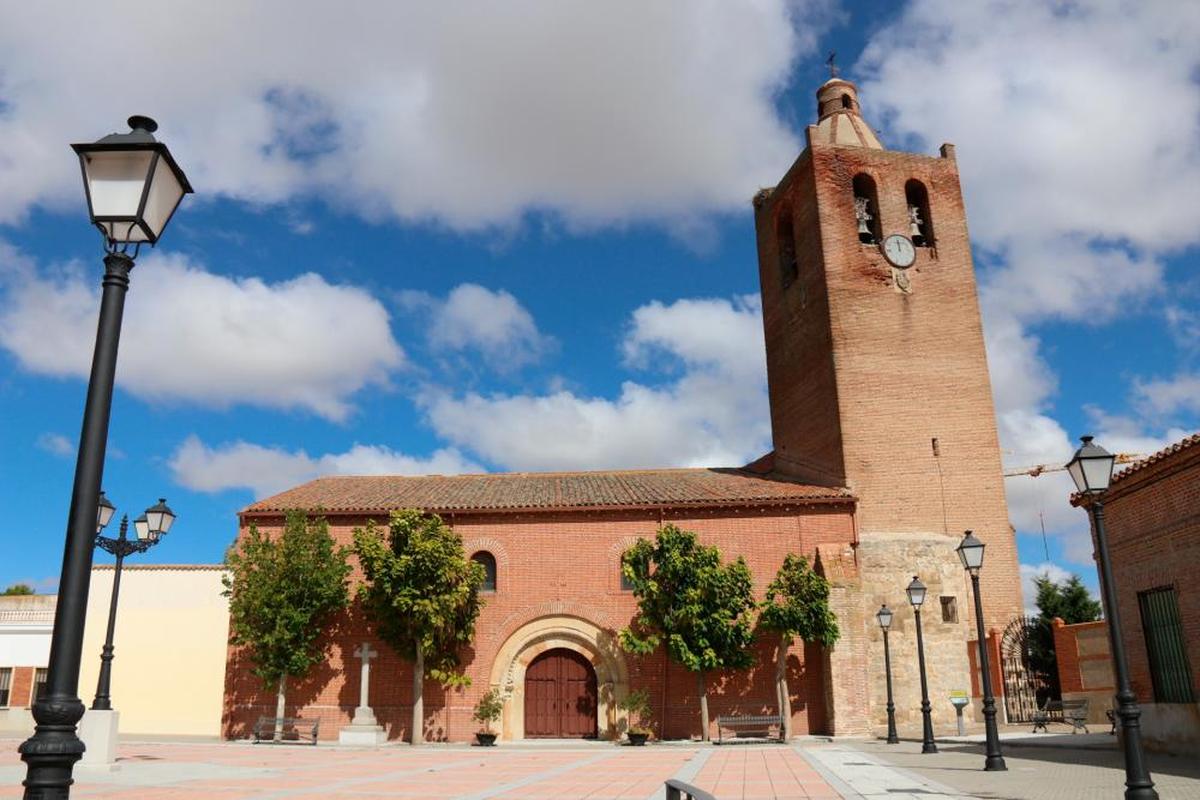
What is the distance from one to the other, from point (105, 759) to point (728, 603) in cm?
1349

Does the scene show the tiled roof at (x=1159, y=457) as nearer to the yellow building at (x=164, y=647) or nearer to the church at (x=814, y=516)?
the church at (x=814, y=516)

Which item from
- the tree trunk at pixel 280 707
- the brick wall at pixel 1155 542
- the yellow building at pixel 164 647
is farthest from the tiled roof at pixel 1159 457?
the yellow building at pixel 164 647

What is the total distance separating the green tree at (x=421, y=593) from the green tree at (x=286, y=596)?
2.99 feet

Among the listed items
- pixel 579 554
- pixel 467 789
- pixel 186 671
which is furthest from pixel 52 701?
pixel 186 671

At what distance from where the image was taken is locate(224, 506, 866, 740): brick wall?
2261cm

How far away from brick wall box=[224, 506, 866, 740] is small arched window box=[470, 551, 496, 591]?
294 mm

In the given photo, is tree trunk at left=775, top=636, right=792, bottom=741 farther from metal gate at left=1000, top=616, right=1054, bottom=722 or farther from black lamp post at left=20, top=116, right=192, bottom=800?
black lamp post at left=20, top=116, right=192, bottom=800

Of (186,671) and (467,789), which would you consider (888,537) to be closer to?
(467,789)

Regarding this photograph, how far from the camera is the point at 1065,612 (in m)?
35.0

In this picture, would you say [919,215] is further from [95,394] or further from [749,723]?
[95,394]

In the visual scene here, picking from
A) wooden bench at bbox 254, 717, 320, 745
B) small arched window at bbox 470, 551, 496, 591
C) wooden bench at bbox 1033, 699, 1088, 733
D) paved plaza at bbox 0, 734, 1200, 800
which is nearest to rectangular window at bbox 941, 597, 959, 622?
wooden bench at bbox 1033, 699, 1088, 733

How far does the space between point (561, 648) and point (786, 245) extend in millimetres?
16331

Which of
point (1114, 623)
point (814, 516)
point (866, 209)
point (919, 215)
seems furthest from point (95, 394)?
point (919, 215)

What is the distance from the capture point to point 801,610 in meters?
21.4
